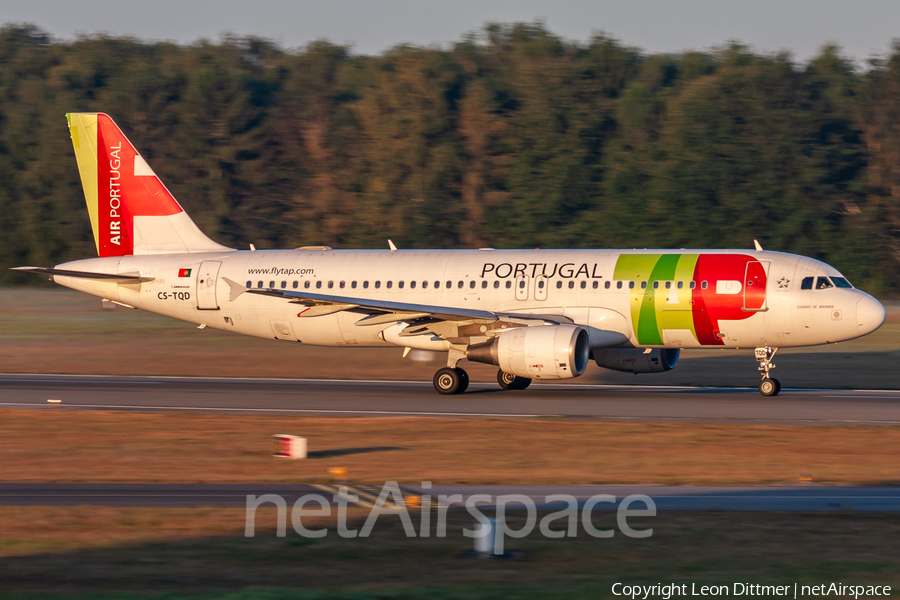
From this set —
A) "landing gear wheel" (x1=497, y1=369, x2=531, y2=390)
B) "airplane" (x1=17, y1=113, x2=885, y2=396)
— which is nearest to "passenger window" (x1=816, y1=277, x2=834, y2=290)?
"airplane" (x1=17, y1=113, x2=885, y2=396)

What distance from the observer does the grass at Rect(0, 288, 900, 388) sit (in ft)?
106

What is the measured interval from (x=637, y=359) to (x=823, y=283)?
16.8ft

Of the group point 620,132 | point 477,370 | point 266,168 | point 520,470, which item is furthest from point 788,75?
point 520,470

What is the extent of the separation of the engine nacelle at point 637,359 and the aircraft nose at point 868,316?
4626 millimetres

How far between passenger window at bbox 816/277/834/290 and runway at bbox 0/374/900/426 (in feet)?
9.30

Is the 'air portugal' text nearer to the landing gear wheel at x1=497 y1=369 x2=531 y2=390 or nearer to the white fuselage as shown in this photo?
the white fuselage

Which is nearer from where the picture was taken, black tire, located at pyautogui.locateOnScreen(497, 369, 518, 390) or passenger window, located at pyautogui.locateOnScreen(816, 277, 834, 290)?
passenger window, located at pyautogui.locateOnScreen(816, 277, 834, 290)

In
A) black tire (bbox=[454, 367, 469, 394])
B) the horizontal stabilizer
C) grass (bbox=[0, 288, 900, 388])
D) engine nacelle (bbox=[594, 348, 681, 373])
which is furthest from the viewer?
grass (bbox=[0, 288, 900, 388])

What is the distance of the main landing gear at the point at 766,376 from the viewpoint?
26.3 metres

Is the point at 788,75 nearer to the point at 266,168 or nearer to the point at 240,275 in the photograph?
the point at 266,168
